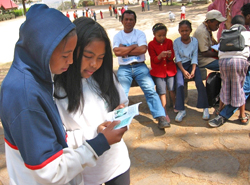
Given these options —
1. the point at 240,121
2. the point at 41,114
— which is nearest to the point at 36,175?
the point at 41,114

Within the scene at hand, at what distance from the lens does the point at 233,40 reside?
3303 mm

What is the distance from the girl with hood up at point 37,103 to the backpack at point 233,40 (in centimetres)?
283

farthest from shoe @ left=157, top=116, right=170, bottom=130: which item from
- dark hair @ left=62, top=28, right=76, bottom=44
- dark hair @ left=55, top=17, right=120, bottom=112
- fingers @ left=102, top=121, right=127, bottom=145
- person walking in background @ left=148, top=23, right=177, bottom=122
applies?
dark hair @ left=62, top=28, right=76, bottom=44

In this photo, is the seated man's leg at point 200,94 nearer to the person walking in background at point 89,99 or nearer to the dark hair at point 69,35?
the person walking in background at point 89,99

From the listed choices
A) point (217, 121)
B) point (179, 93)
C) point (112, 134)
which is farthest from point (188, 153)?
point (112, 134)

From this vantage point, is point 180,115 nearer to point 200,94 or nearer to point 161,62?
point 200,94

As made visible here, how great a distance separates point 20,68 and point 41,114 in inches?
8.2

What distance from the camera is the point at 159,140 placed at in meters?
3.24

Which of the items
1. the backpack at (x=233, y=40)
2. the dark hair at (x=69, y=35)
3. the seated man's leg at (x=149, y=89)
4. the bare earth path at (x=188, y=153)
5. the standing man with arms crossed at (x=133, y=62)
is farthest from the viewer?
the standing man with arms crossed at (x=133, y=62)

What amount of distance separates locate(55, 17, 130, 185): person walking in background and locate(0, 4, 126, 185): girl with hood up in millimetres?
385

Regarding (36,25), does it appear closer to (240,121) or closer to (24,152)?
(24,152)

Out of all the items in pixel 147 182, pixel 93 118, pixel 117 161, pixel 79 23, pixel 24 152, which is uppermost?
pixel 79 23

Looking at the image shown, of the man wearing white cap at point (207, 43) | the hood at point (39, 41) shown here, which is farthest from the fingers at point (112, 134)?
the man wearing white cap at point (207, 43)

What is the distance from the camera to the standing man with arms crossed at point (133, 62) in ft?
12.3
